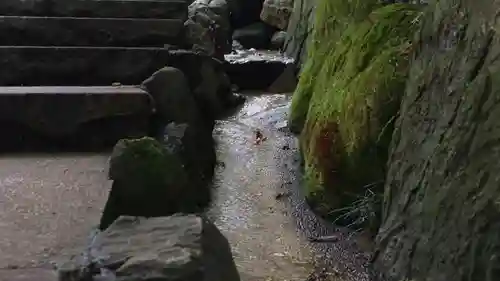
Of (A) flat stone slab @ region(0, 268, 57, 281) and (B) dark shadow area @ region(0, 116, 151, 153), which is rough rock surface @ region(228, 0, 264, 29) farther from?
(A) flat stone slab @ region(0, 268, 57, 281)

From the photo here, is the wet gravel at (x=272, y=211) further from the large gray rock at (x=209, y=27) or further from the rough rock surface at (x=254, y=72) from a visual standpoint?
the rough rock surface at (x=254, y=72)

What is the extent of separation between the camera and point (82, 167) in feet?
9.52

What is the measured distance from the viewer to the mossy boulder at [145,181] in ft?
8.56

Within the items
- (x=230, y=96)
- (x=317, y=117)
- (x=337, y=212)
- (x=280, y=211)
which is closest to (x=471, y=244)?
(x=337, y=212)

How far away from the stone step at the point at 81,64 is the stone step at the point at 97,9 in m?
0.60

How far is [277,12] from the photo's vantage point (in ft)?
24.7

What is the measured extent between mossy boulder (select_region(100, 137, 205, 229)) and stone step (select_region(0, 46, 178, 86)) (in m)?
1.14

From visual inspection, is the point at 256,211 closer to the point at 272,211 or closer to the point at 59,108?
the point at 272,211

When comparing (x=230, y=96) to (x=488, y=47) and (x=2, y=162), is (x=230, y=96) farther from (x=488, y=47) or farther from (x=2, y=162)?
(x=488, y=47)

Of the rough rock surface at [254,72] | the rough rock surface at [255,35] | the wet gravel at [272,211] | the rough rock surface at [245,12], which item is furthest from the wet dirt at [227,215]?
the rough rock surface at [245,12]

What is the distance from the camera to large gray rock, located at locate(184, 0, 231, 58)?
16.1 feet

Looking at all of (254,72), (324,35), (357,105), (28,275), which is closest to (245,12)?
(254,72)

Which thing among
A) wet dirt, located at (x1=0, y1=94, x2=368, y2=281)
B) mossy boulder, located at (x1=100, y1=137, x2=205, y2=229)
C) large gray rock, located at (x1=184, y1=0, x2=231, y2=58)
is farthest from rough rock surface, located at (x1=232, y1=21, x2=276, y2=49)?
mossy boulder, located at (x1=100, y1=137, x2=205, y2=229)

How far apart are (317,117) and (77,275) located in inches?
78.4
